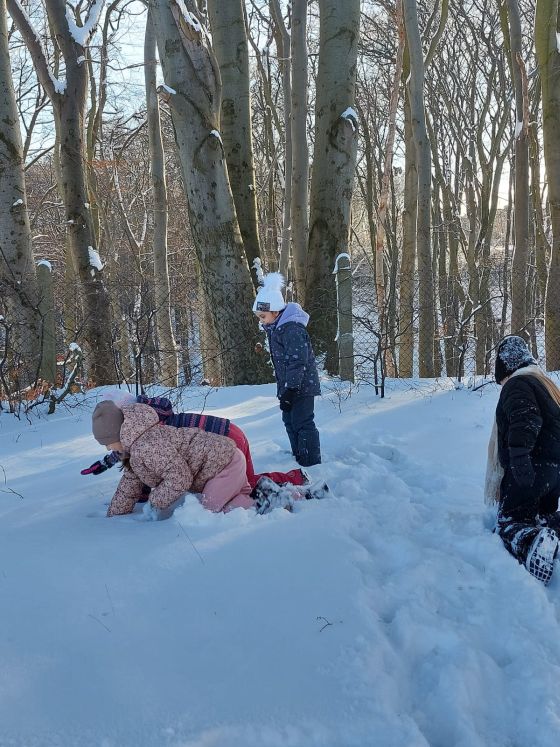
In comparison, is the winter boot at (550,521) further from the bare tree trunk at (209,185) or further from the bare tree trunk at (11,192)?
the bare tree trunk at (11,192)

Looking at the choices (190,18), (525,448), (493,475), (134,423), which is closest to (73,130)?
(190,18)

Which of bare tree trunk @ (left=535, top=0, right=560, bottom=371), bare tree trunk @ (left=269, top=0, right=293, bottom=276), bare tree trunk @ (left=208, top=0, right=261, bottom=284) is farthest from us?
bare tree trunk @ (left=269, top=0, right=293, bottom=276)

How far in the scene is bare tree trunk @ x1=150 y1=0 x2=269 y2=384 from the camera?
6215 mm

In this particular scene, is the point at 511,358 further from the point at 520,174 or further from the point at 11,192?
the point at 520,174

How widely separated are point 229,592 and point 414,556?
0.99m

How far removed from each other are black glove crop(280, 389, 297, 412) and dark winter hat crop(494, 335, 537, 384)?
5.16 ft

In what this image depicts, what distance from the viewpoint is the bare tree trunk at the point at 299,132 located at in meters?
8.57

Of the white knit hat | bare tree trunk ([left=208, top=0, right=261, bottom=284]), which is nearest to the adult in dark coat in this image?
the white knit hat

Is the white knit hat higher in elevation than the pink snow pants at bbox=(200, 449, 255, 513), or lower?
higher

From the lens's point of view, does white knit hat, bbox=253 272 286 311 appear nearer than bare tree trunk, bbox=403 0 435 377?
Yes

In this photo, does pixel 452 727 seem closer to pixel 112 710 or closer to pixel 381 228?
pixel 112 710

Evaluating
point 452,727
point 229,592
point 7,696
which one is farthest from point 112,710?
point 452,727

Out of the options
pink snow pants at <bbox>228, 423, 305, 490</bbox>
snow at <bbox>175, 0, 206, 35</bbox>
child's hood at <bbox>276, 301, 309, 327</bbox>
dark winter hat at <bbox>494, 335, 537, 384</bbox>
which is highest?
snow at <bbox>175, 0, 206, 35</bbox>

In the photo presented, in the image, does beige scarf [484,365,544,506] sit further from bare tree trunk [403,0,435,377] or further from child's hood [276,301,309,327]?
bare tree trunk [403,0,435,377]
